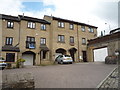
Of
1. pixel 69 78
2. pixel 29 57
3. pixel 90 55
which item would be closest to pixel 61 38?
pixel 29 57

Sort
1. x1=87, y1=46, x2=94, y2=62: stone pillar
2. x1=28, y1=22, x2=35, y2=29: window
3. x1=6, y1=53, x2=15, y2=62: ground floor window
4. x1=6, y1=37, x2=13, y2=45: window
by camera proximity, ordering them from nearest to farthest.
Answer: x1=6, y1=53, x2=15, y2=62: ground floor window → x1=6, y1=37, x2=13, y2=45: window → x1=28, y1=22, x2=35, y2=29: window → x1=87, y1=46, x2=94, y2=62: stone pillar

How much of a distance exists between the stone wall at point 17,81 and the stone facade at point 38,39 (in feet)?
49.5

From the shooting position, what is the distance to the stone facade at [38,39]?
809 inches

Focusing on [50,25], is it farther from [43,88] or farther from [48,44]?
[43,88]

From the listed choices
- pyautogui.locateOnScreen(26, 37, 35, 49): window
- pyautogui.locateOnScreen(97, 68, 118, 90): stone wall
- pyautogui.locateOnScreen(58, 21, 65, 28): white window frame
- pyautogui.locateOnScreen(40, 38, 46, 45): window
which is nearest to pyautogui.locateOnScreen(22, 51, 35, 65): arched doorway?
pyautogui.locateOnScreen(26, 37, 35, 49): window

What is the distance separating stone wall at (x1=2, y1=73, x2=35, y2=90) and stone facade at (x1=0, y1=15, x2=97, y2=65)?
15.1 m

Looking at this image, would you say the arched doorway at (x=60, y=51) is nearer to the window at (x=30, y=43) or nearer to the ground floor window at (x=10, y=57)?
the window at (x=30, y=43)

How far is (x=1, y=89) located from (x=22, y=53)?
17.2m

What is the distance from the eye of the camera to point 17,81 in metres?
4.95

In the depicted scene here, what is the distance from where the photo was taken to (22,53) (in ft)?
70.0

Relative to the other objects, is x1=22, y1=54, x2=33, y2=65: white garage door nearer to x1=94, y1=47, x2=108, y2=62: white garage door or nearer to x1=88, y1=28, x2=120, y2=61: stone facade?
x1=88, y1=28, x2=120, y2=61: stone facade

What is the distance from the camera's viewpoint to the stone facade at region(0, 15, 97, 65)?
67.4 feet

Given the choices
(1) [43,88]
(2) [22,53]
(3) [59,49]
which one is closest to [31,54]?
(2) [22,53]

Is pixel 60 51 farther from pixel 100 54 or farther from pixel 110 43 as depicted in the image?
pixel 110 43
